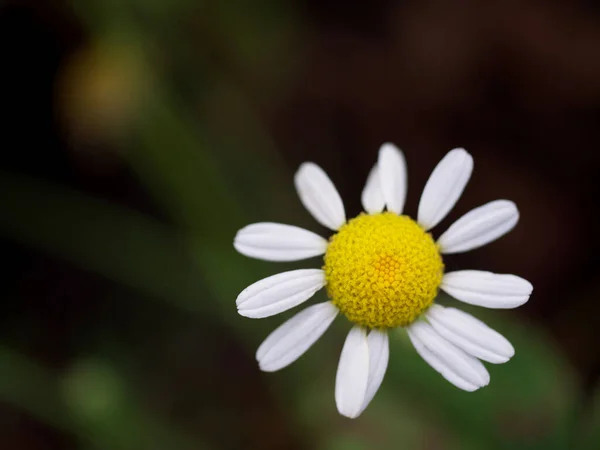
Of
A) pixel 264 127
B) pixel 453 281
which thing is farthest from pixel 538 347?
pixel 264 127

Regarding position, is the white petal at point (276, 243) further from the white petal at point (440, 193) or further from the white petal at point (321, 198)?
the white petal at point (440, 193)

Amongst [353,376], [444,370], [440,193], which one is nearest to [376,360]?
[353,376]

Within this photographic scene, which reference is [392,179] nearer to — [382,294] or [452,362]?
[382,294]

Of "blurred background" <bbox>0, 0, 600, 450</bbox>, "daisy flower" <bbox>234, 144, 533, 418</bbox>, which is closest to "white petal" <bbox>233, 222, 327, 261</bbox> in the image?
"daisy flower" <bbox>234, 144, 533, 418</bbox>

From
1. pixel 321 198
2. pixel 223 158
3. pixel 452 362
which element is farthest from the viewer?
pixel 223 158

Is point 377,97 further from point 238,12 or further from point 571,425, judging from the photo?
point 571,425

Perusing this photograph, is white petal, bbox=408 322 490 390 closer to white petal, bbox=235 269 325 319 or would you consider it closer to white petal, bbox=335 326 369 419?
white petal, bbox=335 326 369 419
